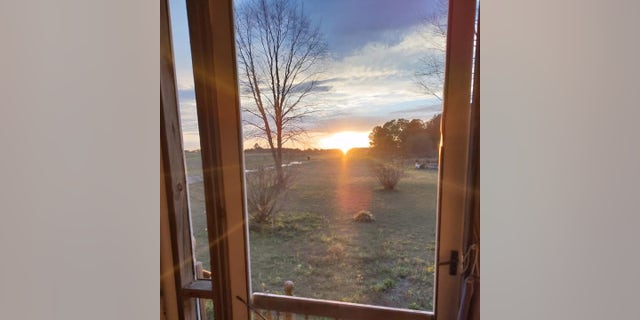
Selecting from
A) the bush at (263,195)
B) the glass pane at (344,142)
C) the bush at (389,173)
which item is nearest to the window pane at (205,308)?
the glass pane at (344,142)

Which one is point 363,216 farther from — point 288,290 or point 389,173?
point 288,290

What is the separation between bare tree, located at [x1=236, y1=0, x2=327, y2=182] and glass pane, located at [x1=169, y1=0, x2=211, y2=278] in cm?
24

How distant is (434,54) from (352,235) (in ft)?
2.63

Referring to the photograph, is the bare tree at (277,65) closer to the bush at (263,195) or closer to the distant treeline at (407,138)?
the bush at (263,195)

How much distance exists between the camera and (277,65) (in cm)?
141

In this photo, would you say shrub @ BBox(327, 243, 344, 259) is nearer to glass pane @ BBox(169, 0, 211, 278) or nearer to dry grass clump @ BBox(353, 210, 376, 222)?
dry grass clump @ BBox(353, 210, 376, 222)

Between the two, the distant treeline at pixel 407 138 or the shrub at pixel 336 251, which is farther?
the shrub at pixel 336 251

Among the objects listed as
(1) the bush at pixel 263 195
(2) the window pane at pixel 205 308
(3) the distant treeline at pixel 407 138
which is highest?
(3) the distant treeline at pixel 407 138

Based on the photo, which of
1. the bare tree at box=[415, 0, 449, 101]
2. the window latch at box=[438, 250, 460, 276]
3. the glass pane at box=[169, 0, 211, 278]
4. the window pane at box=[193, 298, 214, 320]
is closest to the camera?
the bare tree at box=[415, 0, 449, 101]

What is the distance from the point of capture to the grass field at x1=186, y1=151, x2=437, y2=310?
1.37 m

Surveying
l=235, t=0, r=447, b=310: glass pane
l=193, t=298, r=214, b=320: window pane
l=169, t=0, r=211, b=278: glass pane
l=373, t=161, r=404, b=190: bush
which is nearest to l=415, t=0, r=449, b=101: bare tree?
l=235, t=0, r=447, b=310: glass pane

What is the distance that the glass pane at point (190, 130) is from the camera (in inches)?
56.6
